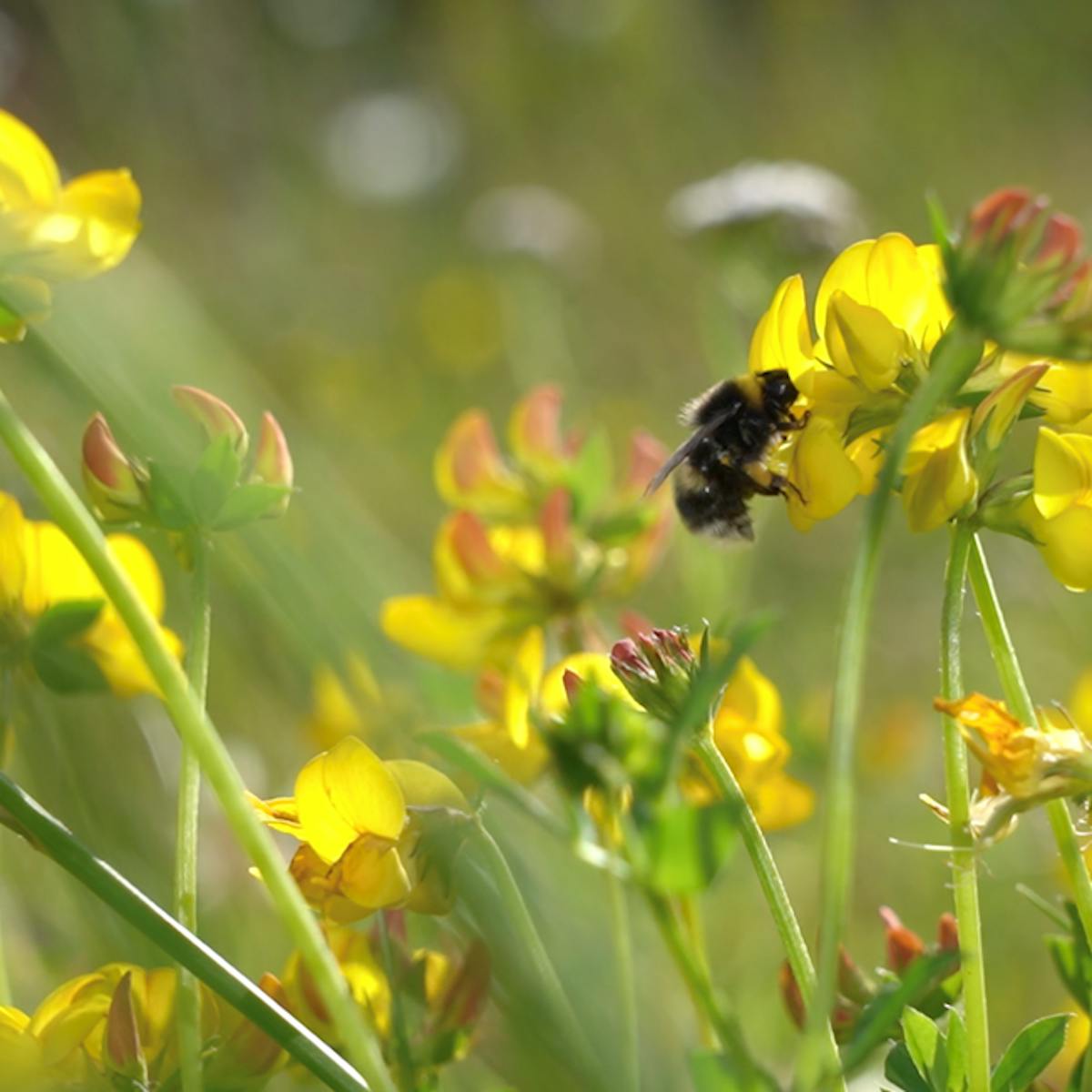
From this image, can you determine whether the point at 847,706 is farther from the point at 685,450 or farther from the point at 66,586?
the point at 685,450

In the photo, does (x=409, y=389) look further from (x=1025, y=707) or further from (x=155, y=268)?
(x=1025, y=707)

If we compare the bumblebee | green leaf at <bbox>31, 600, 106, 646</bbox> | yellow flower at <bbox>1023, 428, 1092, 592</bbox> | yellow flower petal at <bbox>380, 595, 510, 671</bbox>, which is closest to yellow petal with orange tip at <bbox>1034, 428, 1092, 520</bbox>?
yellow flower at <bbox>1023, 428, 1092, 592</bbox>

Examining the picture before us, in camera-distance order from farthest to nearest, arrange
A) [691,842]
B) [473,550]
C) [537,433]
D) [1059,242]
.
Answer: [537,433]
[473,550]
[1059,242]
[691,842]

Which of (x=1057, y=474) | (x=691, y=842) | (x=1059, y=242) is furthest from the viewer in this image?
(x=1057, y=474)

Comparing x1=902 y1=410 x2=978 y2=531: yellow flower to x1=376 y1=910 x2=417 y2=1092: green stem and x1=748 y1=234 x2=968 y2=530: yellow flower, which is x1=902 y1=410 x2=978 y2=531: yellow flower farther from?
x1=376 y1=910 x2=417 y2=1092: green stem

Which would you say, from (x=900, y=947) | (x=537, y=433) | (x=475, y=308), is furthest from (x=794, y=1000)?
(x=475, y=308)

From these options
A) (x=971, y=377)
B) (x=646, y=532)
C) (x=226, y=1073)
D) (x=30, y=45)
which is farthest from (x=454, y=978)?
(x=30, y=45)
